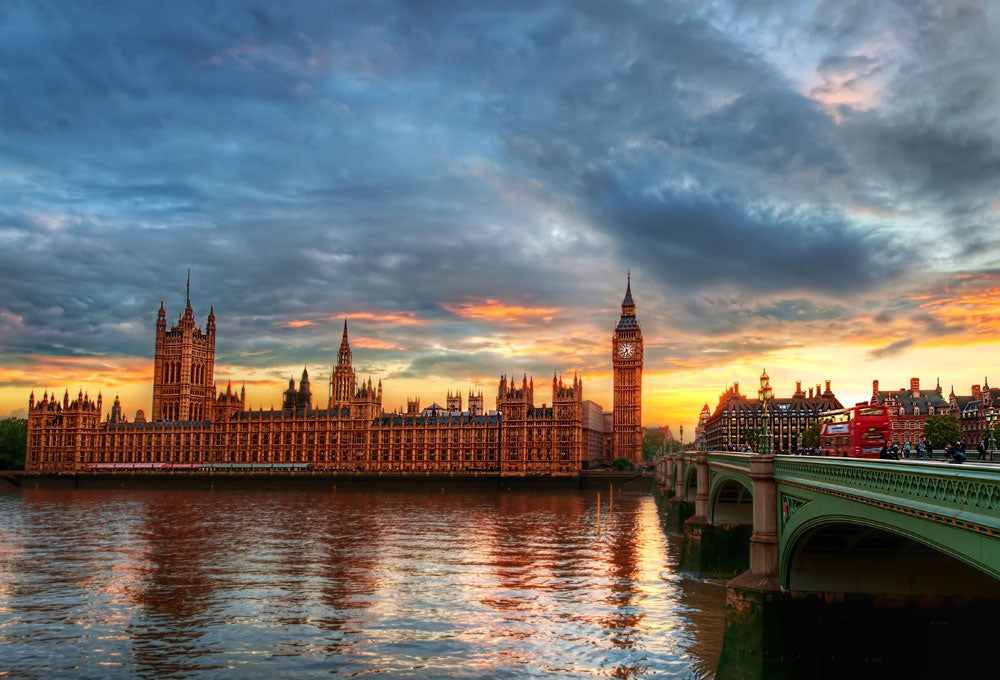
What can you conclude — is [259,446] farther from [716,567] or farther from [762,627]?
[762,627]

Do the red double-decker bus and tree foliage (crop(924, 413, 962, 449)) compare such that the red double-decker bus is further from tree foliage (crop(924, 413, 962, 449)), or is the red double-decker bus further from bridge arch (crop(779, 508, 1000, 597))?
tree foliage (crop(924, 413, 962, 449))

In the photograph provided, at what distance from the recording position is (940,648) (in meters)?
25.3

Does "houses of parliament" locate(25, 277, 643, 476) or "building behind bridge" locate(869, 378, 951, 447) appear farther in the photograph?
"houses of parliament" locate(25, 277, 643, 476)

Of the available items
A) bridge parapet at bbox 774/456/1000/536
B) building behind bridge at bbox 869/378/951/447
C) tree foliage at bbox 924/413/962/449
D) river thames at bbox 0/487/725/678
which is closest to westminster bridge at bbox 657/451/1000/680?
bridge parapet at bbox 774/456/1000/536

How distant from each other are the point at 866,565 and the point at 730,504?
3027 centimetres

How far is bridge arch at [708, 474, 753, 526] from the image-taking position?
5325 cm

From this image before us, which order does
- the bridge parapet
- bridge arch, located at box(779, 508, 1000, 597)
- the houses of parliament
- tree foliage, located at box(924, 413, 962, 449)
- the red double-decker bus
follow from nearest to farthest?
the bridge parapet < bridge arch, located at box(779, 508, 1000, 597) < the red double-decker bus < tree foliage, located at box(924, 413, 962, 449) < the houses of parliament

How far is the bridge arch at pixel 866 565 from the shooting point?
2545cm

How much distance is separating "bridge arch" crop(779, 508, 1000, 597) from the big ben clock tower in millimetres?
156508

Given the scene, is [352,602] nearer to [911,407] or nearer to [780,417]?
[911,407]

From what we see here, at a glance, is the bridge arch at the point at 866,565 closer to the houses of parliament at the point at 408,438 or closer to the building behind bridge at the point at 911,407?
the building behind bridge at the point at 911,407

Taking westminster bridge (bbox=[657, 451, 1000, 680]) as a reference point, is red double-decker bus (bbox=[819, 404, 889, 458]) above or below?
above

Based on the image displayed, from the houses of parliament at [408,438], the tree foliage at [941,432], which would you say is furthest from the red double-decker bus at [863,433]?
the houses of parliament at [408,438]

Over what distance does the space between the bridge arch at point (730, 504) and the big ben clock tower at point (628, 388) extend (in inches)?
4943
